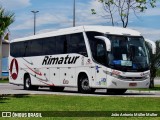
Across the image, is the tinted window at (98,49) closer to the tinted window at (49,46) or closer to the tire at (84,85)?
the tire at (84,85)

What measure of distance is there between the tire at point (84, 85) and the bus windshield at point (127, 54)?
81.9 inches

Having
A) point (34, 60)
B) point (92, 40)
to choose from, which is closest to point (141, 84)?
point (92, 40)

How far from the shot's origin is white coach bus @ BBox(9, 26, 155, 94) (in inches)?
888

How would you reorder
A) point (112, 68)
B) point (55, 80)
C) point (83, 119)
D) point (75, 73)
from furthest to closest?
point (55, 80), point (75, 73), point (112, 68), point (83, 119)

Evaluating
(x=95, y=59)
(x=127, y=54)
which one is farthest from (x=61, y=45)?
(x=127, y=54)

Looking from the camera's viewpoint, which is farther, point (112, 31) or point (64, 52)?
point (64, 52)

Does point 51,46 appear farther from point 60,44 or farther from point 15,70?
point 15,70

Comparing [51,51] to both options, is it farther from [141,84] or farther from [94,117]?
[94,117]

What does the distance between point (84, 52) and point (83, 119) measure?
1309 cm

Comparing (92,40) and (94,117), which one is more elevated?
(92,40)

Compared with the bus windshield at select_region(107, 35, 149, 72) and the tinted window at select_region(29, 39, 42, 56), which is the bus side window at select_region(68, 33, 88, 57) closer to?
the bus windshield at select_region(107, 35, 149, 72)

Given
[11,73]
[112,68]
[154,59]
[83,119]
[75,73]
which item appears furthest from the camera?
[154,59]

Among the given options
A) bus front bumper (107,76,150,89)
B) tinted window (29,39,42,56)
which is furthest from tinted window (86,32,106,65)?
tinted window (29,39,42,56)

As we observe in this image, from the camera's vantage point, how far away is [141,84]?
2302cm
